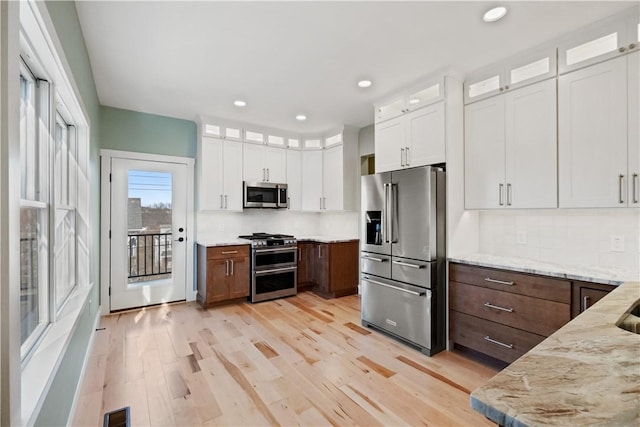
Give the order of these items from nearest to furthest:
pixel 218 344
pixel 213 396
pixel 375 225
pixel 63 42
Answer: pixel 63 42, pixel 213 396, pixel 218 344, pixel 375 225

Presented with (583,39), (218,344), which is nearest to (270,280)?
(218,344)

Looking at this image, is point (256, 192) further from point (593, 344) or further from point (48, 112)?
point (593, 344)

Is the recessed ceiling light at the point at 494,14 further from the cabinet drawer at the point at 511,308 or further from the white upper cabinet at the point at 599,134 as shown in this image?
the cabinet drawer at the point at 511,308

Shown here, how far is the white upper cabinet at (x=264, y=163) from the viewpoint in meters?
4.56

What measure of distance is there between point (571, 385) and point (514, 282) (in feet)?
6.42

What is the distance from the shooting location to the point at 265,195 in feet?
15.4

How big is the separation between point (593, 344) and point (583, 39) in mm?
2410

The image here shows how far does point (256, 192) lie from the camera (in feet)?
15.1

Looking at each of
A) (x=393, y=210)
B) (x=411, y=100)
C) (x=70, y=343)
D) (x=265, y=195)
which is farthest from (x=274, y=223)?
(x=70, y=343)

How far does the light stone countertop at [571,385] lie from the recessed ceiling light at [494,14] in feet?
6.62

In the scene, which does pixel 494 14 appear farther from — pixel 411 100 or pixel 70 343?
Answer: pixel 70 343

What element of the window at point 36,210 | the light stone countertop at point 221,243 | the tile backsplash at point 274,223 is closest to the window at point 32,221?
the window at point 36,210

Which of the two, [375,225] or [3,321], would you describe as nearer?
[3,321]

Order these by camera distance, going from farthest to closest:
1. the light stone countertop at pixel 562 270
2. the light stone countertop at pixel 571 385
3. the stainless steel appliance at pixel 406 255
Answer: the stainless steel appliance at pixel 406 255
the light stone countertop at pixel 562 270
the light stone countertop at pixel 571 385
